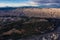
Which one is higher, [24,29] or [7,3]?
[7,3]

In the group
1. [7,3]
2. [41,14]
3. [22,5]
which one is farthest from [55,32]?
[7,3]

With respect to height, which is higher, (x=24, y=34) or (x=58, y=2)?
(x=58, y=2)

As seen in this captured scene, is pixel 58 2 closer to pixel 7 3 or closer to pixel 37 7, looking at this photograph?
pixel 37 7

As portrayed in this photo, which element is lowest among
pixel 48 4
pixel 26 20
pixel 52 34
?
pixel 52 34

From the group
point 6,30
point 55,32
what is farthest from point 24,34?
point 55,32

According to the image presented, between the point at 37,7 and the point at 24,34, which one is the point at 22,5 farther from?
the point at 24,34

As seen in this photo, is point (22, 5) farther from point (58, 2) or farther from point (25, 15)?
point (58, 2)

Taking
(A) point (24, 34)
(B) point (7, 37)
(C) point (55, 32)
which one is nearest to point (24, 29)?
(A) point (24, 34)
